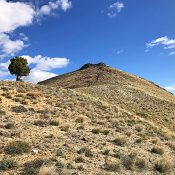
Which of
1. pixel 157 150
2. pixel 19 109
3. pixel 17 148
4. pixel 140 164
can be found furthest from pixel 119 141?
pixel 19 109

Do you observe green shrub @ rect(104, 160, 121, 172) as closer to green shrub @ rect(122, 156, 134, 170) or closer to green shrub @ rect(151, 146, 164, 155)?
green shrub @ rect(122, 156, 134, 170)

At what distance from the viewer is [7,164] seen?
58.4 ft

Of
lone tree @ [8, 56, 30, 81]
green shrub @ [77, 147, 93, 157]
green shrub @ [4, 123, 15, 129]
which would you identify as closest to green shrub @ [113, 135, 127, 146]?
green shrub @ [77, 147, 93, 157]

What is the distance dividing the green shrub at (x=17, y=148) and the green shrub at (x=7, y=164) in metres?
1.55

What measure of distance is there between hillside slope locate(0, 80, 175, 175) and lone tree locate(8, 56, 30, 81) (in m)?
43.1

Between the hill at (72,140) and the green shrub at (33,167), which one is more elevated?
the hill at (72,140)

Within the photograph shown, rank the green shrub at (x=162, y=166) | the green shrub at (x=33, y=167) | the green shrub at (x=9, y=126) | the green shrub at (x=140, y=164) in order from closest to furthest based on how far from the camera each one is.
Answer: the green shrub at (x=33, y=167)
the green shrub at (x=140, y=164)
the green shrub at (x=162, y=166)
the green shrub at (x=9, y=126)

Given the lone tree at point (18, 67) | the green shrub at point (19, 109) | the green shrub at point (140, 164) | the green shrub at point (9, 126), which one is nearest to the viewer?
the green shrub at point (140, 164)

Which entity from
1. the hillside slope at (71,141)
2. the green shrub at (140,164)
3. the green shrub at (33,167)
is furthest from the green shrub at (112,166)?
the green shrub at (33,167)

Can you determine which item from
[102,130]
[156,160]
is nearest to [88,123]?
[102,130]

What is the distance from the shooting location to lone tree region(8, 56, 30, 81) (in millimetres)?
81375

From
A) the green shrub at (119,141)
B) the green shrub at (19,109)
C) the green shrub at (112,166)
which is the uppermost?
the green shrub at (19,109)

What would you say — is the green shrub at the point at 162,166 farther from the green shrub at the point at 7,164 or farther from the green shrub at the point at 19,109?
the green shrub at the point at 19,109

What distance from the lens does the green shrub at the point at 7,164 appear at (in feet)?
57.6
